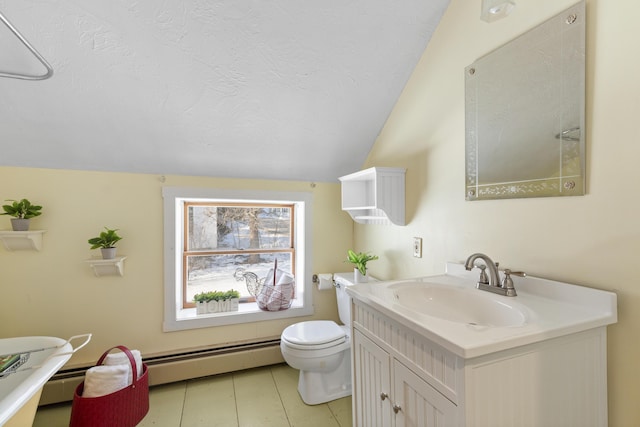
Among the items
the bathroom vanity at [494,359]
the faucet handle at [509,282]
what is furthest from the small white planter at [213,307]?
the faucet handle at [509,282]

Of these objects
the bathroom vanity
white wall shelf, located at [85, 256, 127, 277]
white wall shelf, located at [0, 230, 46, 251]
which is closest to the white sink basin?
the bathroom vanity

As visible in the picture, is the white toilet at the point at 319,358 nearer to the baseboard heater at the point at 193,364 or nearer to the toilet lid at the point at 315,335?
the toilet lid at the point at 315,335

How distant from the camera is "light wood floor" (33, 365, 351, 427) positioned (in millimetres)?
1698

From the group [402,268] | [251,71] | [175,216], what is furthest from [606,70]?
[175,216]

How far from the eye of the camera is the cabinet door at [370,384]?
107 cm

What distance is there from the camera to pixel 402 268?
6.28 feet

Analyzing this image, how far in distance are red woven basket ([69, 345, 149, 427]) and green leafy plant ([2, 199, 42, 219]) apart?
→ 101cm

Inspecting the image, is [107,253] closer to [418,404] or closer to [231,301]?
[231,301]

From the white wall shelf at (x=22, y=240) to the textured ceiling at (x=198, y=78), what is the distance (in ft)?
1.46

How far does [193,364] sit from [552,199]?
238 centimetres

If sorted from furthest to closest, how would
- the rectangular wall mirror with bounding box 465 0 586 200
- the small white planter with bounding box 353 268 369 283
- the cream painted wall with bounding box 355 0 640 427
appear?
the small white planter with bounding box 353 268 369 283 → the rectangular wall mirror with bounding box 465 0 586 200 → the cream painted wall with bounding box 355 0 640 427

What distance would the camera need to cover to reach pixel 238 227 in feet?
8.22

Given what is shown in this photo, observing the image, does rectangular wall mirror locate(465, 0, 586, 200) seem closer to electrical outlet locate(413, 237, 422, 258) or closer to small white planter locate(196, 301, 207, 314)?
electrical outlet locate(413, 237, 422, 258)

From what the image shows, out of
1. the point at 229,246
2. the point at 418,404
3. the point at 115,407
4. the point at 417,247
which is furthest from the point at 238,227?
the point at 418,404
